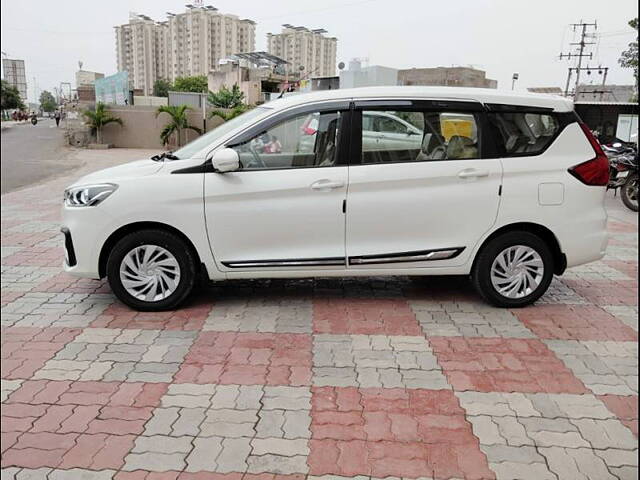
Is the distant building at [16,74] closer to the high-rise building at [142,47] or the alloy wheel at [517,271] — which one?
the high-rise building at [142,47]

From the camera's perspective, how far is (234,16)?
2.54 metres

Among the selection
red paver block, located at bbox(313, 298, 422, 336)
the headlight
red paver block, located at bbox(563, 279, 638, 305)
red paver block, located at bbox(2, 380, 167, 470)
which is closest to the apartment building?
the headlight

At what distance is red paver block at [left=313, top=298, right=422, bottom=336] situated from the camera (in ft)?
13.9

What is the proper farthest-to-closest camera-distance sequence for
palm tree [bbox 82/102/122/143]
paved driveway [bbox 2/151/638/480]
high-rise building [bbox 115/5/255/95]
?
palm tree [bbox 82/102/122/143], paved driveway [bbox 2/151/638/480], high-rise building [bbox 115/5/255/95]

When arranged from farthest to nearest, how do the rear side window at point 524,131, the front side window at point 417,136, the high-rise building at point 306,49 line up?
the rear side window at point 524,131, the front side window at point 417,136, the high-rise building at point 306,49

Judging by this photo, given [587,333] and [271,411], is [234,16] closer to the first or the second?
[271,411]

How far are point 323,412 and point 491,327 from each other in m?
1.84

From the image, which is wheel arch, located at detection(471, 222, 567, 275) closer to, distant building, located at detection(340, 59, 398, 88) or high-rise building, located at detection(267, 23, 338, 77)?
high-rise building, located at detection(267, 23, 338, 77)

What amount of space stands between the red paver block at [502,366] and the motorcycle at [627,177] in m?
6.94

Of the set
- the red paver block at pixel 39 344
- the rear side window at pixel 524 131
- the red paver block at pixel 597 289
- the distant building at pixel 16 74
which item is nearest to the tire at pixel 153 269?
the red paver block at pixel 39 344

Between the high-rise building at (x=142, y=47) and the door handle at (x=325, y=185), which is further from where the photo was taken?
the door handle at (x=325, y=185)

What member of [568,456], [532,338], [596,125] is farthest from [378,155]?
[596,125]

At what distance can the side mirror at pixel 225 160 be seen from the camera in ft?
13.8

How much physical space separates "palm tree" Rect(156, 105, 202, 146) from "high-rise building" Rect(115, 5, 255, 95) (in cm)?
2190
